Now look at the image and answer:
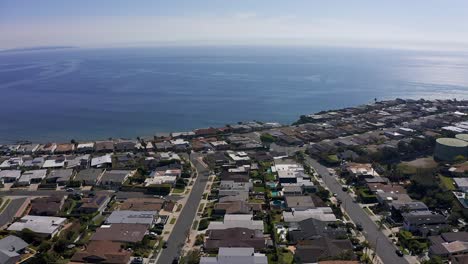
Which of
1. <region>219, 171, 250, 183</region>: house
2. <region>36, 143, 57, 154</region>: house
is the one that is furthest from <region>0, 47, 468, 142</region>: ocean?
<region>219, 171, 250, 183</region>: house

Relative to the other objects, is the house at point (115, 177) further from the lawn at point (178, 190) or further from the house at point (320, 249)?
the house at point (320, 249)

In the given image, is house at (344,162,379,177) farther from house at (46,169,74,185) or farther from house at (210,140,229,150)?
house at (46,169,74,185)

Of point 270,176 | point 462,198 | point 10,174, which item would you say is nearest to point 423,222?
point 462,198

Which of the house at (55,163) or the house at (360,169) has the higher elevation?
the house at (360,169)

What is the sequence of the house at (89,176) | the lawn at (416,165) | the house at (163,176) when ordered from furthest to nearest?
the lawn at (416,165), the house at (89,176), the house at (163,176)

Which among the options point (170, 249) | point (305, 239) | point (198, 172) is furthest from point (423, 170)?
point (170, 249)

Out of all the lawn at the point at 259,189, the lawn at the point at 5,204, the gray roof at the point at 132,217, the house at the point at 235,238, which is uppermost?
the house at the point at 235,238

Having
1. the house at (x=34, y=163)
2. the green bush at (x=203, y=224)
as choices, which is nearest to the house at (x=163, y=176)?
the green bush at (x=203, y=224)
